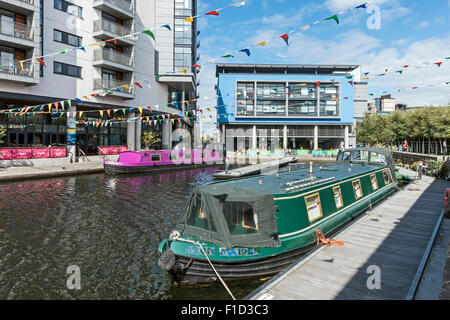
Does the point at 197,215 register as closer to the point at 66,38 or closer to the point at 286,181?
the point at 286,181

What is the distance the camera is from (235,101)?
5769 centimetres

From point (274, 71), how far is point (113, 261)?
6058 centimetres

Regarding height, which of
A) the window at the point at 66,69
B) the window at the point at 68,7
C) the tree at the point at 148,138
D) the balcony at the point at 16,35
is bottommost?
the tree at the point at 148,138

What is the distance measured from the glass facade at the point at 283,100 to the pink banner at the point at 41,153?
3628cm

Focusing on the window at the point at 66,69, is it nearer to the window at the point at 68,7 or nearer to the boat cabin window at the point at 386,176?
the window at the point at 68,7

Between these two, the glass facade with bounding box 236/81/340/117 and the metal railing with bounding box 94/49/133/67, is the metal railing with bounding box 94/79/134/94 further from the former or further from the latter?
the glass facade with bounding box 236/81/340/117

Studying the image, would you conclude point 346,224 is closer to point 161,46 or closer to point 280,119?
point 161,46

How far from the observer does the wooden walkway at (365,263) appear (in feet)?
18.9

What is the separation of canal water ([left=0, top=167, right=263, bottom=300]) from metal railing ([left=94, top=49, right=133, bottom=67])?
18.5 meters

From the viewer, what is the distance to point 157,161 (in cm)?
2916

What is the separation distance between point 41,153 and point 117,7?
60.4 ft

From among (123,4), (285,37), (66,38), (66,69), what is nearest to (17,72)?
(66,69)

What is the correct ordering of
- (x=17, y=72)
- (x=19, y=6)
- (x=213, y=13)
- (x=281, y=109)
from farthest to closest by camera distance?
(x=281, y=109), (x=17, y=72), (x=19, y=6), (x=213, y=13)

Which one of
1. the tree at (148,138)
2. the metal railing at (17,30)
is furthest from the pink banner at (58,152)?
the tree at (148,138)
